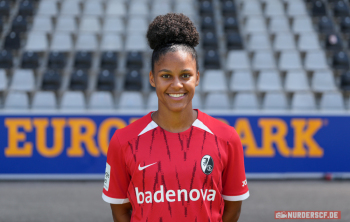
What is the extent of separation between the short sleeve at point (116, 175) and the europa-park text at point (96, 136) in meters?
4.11

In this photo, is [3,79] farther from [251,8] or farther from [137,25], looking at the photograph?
[251,8]

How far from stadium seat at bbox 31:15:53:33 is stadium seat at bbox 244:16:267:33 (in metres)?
4.95

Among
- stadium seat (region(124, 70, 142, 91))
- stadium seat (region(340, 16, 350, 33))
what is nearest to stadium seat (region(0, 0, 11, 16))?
stadium seat (region(124, 70, 142, 91))

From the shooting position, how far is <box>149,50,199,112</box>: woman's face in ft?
4.18

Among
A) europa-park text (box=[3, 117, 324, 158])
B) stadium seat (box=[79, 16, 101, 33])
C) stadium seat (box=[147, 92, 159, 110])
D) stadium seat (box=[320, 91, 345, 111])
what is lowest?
europa-park text (box=[3, 117, 324, 158])

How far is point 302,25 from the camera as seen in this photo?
9.00 meters

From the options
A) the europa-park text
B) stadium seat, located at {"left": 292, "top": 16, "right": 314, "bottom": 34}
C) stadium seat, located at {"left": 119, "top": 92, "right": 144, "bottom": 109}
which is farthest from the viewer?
stadium seat, located at {"left": 292, "top": 16, "right": 314, "bottom": 34}

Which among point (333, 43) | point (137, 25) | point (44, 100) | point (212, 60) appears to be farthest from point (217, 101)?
point (333, 43)

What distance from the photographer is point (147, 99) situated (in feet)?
23.1

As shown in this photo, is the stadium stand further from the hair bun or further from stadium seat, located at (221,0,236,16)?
the hair bun

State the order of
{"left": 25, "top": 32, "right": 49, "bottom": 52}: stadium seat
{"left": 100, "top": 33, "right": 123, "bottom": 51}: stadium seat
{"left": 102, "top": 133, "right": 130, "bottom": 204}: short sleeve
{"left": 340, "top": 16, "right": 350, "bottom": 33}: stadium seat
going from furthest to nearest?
1. {"left": 340, "top": 16, "right": 350, "bottom": 33}: stadium seat
2. {"left": 100, "top": 33, "right": 123, "bottom": 51}: stadium seat
3. {"left": 25, "top": 32, "right": 49, "bottom": 52}: stadium seat
4. {"left": 102, "top": 133, "right": 130, "bottom": 204}: short sleeve

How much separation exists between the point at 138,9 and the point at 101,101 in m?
3.93

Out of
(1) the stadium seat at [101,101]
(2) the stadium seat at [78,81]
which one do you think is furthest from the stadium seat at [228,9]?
(1) the stadium seat at [101,101]

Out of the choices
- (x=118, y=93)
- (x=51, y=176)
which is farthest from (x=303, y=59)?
(x=51, y=176)
